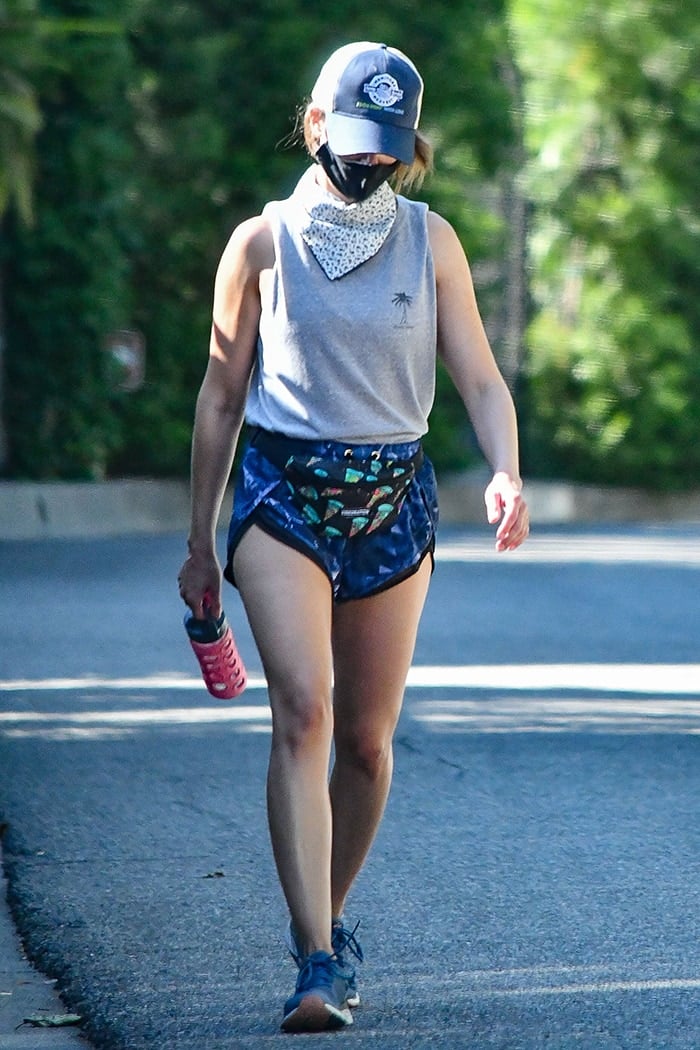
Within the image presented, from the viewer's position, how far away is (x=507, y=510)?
4.48m

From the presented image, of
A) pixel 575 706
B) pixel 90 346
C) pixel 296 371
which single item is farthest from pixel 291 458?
pixel 90 346

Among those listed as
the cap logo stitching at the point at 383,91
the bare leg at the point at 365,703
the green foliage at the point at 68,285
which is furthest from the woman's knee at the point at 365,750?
the green foliage at the point at 68,285

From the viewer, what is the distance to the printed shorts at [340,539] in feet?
14.9

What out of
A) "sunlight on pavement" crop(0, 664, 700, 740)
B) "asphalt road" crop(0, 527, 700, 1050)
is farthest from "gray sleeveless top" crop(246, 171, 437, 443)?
"sunlight on pavement" crop(0, 664, 700, 740)

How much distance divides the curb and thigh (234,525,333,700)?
15381mm

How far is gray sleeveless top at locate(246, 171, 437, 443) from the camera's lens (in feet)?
14.8

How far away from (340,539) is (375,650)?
243mm

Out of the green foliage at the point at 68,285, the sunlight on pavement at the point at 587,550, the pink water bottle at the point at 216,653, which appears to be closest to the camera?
the pink water bottle at the point at 216,653

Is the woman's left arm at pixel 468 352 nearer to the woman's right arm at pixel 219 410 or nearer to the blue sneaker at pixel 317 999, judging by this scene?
the woman's right arm at pixel 219 410

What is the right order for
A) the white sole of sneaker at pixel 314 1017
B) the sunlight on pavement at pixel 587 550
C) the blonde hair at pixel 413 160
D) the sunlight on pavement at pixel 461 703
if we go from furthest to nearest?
1. the sunlight on pavement at pixel 587 550
2. the sunlight on pavement at pixel 461 703
3. the blonde hair at pixel 413 160
4. the white sole of sneaker at pixel 314 1017

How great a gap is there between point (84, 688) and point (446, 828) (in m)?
3.43

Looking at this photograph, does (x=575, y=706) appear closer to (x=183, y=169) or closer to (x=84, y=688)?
(x=84, y=688)

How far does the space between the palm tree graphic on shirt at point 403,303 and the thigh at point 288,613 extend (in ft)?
1.63

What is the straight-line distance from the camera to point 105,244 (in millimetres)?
24359
